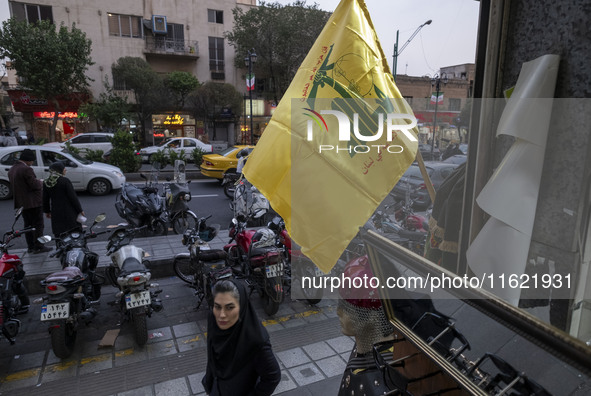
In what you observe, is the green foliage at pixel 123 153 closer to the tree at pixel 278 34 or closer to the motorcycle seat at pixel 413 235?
the motorcycle seat at pixel 413 235

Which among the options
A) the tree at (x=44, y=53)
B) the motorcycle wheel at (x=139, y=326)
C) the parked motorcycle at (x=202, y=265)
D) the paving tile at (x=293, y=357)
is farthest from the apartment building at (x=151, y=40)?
the paving tile at (x=293, y=357)

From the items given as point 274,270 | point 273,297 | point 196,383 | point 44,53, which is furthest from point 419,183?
point 44,53

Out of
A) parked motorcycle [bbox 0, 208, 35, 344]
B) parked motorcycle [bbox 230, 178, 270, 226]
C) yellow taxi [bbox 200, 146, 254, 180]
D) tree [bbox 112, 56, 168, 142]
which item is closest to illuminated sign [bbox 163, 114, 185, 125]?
tree [bbox 112, 56, 168, 142]

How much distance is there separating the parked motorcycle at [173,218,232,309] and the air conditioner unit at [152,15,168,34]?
28838 mm

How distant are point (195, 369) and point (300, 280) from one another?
2.24 meters

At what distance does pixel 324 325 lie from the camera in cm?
523

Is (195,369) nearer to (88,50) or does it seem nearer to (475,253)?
(475,253)

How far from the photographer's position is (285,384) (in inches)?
154

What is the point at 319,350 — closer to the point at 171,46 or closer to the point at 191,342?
the point at 191,342

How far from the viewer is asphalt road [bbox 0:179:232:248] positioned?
9099 mm

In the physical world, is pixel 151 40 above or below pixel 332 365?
above

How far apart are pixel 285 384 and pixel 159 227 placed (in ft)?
19.1

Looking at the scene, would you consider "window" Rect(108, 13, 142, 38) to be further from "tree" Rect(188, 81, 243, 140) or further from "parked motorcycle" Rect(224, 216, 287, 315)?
"parked motorcycle" Rect(224, 216, 287, 315)

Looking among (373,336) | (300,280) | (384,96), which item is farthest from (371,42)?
(300,280)
